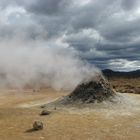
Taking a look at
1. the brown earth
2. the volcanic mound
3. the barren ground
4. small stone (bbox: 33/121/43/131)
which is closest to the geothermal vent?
the volcanic mound

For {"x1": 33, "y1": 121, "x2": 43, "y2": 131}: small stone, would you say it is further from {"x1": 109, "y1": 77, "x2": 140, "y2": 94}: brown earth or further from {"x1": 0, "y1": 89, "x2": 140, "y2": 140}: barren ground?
{"x1": 109, "y1": 77, "x2": 140, "y2": 94}: brown earth

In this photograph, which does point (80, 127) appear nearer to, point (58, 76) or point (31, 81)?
point (58, 76)

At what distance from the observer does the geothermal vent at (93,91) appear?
103 feet

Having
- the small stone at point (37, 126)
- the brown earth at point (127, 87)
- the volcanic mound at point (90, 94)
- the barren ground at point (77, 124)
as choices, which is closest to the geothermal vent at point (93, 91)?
the volcanic mound at point (90, 94)

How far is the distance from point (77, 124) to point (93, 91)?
8.04 m

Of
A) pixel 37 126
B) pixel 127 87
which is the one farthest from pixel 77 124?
pixel 127 87

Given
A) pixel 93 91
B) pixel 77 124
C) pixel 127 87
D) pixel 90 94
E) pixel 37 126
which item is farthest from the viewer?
pixel 127 87

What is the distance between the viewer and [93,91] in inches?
1265

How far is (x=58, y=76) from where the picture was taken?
199 ft

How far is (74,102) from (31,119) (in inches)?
240

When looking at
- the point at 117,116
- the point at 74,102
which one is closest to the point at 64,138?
the point at 117,116

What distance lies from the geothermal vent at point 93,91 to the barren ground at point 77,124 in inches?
70.7

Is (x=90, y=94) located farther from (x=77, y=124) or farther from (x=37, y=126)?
(x=37, y=126)

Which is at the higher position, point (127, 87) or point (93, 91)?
point (127, 87)
